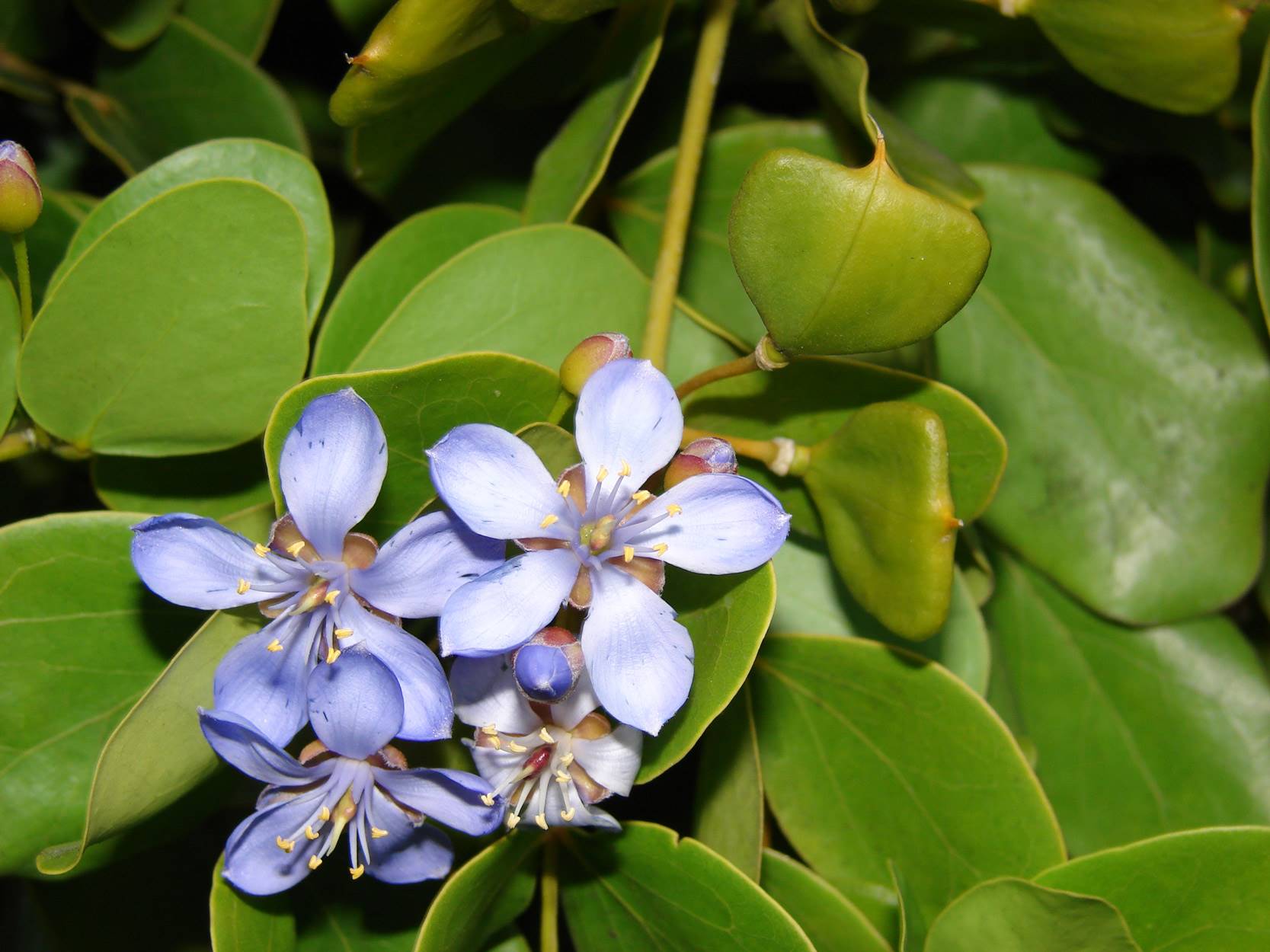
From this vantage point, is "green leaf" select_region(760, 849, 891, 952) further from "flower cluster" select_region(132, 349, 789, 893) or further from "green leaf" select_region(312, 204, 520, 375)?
"green leaf" select_region(312, 204, 520, 375)

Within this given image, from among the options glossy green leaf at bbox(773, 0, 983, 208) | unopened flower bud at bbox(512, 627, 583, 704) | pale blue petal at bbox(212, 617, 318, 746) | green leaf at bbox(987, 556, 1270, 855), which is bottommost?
green leaf at bbox(987, 556, 1270, 855)

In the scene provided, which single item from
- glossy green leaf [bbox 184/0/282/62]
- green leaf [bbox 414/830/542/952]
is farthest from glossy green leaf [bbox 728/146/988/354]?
glossy green leaf [bbox 184/0/282/62]

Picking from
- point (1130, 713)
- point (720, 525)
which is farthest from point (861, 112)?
point (1130, 713)

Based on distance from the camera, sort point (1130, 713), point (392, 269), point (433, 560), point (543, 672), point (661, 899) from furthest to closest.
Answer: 1. point (1130, 713)
2. point (392, 269)
3. point (661, 899)
4. point (433, 560)
5. point (543, 672)

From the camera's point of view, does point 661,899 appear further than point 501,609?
Yes

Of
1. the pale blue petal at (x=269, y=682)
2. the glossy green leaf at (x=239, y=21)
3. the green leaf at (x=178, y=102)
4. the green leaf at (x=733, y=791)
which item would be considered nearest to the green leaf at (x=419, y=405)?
the pale blue petal at (x=269, y=682)

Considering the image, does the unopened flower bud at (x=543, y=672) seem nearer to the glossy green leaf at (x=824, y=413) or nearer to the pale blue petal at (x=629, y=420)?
the pale blue petal at (x=629, y=420)

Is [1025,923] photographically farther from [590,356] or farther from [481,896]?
[590,356]
